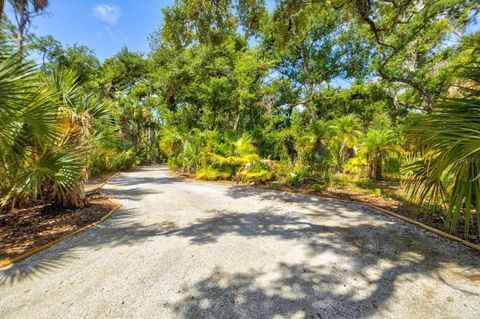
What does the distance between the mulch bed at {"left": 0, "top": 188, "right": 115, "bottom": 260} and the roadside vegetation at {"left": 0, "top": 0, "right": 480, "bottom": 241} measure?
0.32m

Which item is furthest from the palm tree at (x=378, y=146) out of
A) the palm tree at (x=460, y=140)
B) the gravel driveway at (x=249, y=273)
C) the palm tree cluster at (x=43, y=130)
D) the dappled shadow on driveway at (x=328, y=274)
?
the palm tree cluster at (x=43, y=130)

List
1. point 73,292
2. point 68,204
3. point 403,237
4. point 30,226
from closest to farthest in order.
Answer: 1. point 73,292
2. point 403,237
3. point 30,226
4. point 68,204

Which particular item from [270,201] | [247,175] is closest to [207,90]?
[247,175]

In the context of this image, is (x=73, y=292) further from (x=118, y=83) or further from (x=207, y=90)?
(x=118, y=83)

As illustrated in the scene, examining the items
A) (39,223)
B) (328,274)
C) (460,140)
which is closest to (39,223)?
(39,223)

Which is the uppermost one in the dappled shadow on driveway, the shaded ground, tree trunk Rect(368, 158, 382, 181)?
tree trunk Rect(368, 158, 382, 181)

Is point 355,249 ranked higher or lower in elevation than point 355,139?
lower

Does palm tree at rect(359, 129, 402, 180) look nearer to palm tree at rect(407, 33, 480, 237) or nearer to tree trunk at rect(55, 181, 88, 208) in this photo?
palm tree at rect(407, 33, 480, 237)

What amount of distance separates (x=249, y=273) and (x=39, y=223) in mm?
4583

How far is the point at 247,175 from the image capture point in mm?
8703

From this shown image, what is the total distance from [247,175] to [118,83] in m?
17.1

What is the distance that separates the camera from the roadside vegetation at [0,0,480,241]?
264 centimetres

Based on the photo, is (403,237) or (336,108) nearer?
(403,237)

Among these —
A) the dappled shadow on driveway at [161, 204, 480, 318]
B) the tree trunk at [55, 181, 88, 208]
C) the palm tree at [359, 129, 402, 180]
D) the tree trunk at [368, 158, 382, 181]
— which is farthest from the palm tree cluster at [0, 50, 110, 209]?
the tree trunk at [368, 158, 382, 181]
